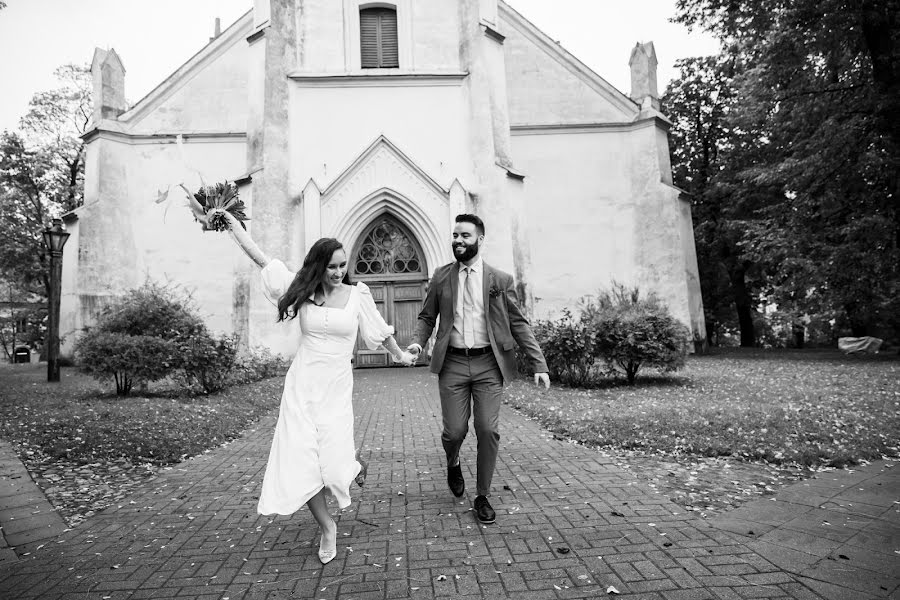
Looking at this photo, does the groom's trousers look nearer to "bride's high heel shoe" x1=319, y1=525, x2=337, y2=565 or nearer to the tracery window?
"bride's high heel shoe" x1=319, y1=525, x2=337, y2=565

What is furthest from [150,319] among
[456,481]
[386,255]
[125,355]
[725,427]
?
[725,427]

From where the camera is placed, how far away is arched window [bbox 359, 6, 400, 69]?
1653 cm

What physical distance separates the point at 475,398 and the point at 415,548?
3.77 feet

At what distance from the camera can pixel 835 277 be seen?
14086 mm

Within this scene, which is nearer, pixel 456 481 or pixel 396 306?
pixel 456 481

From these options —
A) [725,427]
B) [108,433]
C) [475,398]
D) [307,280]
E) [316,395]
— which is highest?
[307,280]

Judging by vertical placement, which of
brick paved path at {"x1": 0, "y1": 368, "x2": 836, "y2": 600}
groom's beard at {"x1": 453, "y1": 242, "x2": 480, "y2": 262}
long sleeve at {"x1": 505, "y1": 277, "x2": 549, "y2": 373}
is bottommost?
brick paved path at {"x1": 0, "y1": 368, "x2": 836, "y2": 600}

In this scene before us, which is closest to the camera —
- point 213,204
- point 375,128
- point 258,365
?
point 213,204

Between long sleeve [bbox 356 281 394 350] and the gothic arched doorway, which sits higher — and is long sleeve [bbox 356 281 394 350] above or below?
below

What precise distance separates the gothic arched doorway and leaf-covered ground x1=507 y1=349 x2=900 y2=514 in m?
5.86

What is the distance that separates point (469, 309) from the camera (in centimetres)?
416

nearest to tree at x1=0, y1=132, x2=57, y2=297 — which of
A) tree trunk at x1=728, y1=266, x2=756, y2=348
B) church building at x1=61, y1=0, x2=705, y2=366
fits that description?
church building at x1=61, y1=0, x2=705, y2=366

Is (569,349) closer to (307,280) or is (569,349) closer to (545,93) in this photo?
(307,280)

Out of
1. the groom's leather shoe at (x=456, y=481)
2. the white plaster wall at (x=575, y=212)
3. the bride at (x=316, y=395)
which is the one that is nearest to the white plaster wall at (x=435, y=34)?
the white plaster wall at (x=575, y=212)
